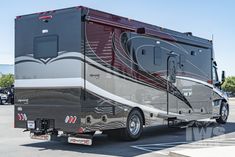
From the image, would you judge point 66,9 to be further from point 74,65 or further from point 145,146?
point 145,146

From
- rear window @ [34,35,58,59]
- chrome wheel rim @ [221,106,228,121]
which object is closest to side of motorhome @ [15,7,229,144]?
rear window @ [34,35,58,59]

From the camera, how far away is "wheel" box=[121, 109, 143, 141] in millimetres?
11703

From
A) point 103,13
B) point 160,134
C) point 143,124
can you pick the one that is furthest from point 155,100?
point 103,13

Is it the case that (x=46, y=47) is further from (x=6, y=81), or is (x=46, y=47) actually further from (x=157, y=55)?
(x=6, y=81)

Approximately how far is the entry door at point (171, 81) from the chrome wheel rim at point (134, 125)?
166 cm

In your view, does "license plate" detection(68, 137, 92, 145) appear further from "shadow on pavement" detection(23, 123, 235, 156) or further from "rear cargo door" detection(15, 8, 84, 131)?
"rear cargo door" detection(15, 8, 84, 131)

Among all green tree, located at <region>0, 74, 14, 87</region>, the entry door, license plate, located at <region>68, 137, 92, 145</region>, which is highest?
green tree, located at <region>0, 74, 14, 87</region>

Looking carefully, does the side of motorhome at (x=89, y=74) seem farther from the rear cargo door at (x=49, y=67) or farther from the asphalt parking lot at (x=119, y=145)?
the asphalt parking lot at (x=119, y=145)

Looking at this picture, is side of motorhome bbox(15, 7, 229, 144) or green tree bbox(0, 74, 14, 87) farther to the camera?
green tree bbox(0, 74, 14, 87)

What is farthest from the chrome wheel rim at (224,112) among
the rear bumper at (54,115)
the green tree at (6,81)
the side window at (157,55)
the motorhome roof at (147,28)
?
the green tree at (6,81)

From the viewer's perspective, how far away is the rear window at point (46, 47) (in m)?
10.6

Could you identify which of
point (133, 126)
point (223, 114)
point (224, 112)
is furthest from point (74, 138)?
point (224, 112)

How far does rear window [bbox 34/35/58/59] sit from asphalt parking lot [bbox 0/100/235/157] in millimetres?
2403

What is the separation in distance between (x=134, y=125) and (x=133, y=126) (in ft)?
0.16
